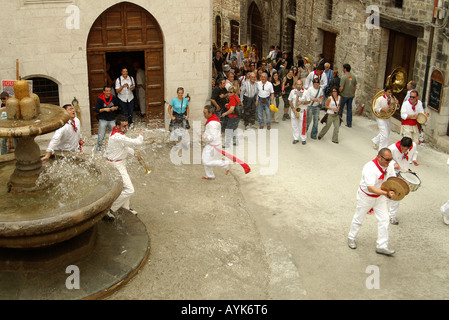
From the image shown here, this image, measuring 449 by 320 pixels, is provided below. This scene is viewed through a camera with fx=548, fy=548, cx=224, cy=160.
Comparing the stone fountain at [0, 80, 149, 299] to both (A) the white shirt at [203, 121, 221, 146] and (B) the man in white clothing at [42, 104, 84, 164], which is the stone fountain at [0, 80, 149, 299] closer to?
(B) the man in white clothing at [42, 104, 84, 164]

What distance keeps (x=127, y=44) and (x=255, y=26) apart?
14029mm

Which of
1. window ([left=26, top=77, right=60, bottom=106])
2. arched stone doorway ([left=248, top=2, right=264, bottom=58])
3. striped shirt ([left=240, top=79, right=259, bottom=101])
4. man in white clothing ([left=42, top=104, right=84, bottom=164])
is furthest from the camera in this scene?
arched stone doorway ([left=248, top=2, right=264, bottom=58])

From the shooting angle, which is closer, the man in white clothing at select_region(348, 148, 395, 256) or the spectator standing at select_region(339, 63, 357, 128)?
the man in white clothing at select_region(348, 148, 395, 256)

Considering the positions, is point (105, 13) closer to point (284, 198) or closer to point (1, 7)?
point (1, 7)

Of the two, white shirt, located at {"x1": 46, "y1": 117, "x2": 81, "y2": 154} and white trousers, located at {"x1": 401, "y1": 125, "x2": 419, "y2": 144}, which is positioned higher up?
white shirt, located at {"x1": 46, "y1": 117, "x2": 81, "y2": 154}

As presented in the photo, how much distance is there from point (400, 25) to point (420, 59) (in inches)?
51.6

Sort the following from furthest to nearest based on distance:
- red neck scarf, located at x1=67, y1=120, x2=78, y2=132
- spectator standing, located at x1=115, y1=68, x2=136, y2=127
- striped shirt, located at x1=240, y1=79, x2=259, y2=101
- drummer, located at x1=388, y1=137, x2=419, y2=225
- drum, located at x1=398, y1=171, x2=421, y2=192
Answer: striped shirt, located at x1=240, y1=79, x2=259, y2=101, spectator standing, located at x1=115, y1=68, x2=136, y2=127, red neck scarf, located at x1=67, y1=120, x2=78, y2=132, drummer, located at x1=388, y1=137, x2=419, y2=225, drum, located at x1=398, y1=171, x2=421, y2=192

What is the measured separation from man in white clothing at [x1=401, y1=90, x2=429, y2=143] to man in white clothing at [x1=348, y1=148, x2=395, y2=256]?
3.73 metres

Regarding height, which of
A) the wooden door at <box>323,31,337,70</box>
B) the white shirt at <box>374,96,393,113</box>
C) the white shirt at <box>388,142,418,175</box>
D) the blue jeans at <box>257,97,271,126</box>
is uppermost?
the wooden door at <box>323,31,337,70</box>

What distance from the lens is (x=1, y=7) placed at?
39.8 ft

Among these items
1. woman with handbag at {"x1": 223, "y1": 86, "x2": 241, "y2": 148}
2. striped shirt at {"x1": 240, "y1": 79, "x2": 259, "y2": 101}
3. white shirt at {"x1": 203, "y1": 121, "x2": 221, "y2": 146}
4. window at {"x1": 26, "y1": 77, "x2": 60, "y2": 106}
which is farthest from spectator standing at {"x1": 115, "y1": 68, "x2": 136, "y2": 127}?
white shirt at {"x1": 203, "y1": 121, "x2": 221, "y2": 146}

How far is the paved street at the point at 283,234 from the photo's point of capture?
24.9 feet

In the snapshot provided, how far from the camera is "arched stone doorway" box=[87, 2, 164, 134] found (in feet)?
43.7
